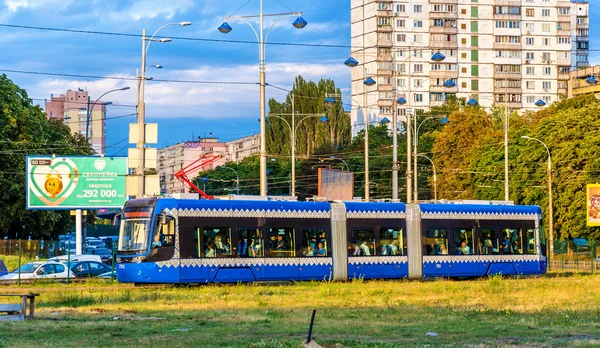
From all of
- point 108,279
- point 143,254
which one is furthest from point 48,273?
point 143,254

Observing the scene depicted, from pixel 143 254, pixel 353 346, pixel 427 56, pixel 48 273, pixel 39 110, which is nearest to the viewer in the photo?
pixel 353 346

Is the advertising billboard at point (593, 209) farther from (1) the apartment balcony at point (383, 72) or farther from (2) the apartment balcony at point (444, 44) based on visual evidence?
(2) the apartment balcony at point (444, 44)

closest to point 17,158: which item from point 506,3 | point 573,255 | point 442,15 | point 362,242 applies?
point 573,255

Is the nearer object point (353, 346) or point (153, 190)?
point (353, 346)

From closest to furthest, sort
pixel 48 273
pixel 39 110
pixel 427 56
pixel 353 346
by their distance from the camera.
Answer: pixel 353 346 < pixel 48 273 < pixel 39 110 < pixel 427 56

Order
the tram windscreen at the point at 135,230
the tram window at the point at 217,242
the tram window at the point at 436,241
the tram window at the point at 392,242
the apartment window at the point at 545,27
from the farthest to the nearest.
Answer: the apartment window at the point at 545,27 → the tram window at the point at 436,241 → the tram window at the point at 392,242 → the tram window at the point at 217,242 → the tram windscreen at the point at 135,230

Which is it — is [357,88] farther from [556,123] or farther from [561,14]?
[556,123]

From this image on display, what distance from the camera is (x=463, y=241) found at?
141ft

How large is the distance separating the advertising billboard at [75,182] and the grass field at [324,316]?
22506mm

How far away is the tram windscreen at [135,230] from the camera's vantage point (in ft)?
119

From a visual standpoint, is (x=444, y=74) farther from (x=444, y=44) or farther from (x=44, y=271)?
(x=44, y=271)

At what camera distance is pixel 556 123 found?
89.8 metres

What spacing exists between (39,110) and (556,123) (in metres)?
41.5

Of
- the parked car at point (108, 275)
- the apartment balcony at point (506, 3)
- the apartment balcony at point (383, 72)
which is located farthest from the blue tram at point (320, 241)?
the apartment balcony at point (506, 3)
